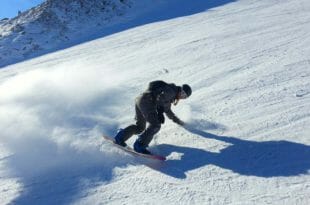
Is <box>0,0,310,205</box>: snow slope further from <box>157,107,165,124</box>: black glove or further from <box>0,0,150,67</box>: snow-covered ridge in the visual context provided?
<box>0,0,150,67</box>: snow-covered ridge

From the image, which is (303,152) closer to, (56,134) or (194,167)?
(194,167)

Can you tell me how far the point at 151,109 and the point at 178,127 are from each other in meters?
1.03

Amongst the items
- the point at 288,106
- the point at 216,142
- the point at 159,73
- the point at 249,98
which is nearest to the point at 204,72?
the point at 159,73

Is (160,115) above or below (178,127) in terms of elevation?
above

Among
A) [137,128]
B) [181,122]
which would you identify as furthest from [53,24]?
[137,128]

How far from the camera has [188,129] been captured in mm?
7086

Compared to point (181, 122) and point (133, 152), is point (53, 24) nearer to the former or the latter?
point (181, 122)

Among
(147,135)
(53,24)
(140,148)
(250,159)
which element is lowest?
(250,159)

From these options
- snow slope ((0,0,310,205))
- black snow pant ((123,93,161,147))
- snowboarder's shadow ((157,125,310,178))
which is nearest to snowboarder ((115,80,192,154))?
black snow pant ((123,93,161,147))

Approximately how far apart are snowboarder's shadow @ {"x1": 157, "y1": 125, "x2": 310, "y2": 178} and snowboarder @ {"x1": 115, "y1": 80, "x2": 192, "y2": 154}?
42 cm

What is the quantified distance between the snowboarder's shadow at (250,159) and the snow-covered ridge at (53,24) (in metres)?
12.1

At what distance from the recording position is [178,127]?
283 inches

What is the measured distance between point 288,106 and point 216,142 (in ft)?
5.18

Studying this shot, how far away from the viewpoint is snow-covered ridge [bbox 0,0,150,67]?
58.3 feet
